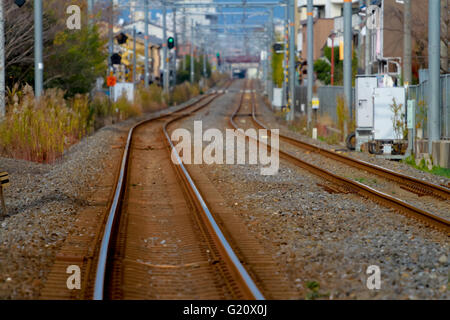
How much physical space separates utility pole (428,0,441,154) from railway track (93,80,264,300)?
23.2 feet

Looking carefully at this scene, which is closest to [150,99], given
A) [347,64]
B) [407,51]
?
[347,64]

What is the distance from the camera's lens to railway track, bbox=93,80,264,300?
7109mm

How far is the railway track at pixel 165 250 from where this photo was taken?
711 centimetres

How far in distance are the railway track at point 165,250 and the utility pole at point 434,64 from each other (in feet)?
23.2

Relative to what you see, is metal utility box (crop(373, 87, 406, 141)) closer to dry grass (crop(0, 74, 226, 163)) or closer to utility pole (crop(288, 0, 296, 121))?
dry grass (crop(0, 74, 226, 163))

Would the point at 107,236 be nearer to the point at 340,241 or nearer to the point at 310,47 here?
the point at 340,241

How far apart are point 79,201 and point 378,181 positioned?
657 centimetres

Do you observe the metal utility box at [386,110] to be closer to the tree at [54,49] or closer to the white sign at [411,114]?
the white sign at [411,114]

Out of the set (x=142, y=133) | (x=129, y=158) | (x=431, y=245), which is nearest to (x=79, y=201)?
(x=431, y=245)

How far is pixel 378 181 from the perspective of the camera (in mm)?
15875

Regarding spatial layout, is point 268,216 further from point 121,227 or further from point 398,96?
point 398,96

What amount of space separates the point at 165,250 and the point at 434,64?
11.8 metres

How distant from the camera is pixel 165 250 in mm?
9070

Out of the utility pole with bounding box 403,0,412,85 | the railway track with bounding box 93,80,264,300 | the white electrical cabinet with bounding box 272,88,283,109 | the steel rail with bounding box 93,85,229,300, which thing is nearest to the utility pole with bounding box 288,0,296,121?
the white electrical cabinet with bounding box 272,88,283,109
